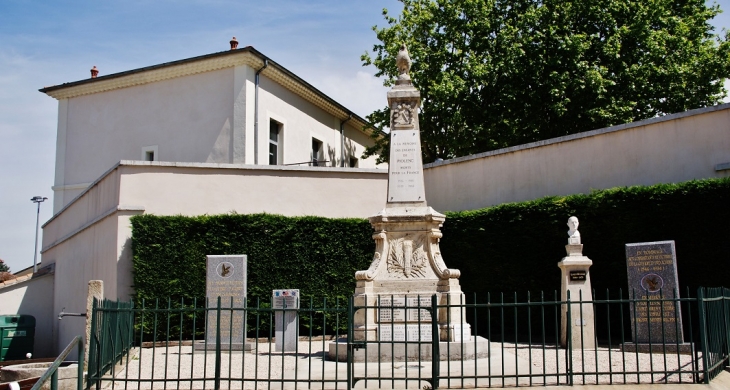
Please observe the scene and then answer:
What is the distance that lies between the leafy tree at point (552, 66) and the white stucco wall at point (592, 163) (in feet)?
15.4

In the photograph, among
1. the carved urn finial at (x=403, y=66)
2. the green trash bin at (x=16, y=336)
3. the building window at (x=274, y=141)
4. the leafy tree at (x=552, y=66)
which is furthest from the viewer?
the building window at (x=274, y=141)

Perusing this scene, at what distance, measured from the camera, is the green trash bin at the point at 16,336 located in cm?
1870

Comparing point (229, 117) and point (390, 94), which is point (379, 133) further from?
point (390, 94)

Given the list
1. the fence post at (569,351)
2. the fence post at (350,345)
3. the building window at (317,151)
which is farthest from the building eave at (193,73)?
the fence post at (569,351)

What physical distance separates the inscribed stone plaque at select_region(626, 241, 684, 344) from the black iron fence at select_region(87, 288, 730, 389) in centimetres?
4

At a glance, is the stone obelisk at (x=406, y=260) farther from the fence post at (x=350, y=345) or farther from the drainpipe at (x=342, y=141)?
the drainpipe at (x=342, y=141)

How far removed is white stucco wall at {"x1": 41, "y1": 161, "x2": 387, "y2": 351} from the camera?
16.1 metres

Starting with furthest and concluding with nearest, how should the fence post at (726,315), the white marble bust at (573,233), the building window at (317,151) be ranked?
the building window at (317,151) → the white marble bust at (573,233) → the fence post at (726,315)

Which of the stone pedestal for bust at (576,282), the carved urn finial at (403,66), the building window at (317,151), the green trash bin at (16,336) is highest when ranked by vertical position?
the building window at (317,151)

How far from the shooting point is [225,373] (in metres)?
9.77

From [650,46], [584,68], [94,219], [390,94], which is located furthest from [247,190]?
[650,46]

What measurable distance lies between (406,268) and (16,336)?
1343 cm

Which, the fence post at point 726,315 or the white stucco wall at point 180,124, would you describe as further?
the white stucco wall at point 180,124

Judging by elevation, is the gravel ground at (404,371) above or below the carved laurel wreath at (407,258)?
below
